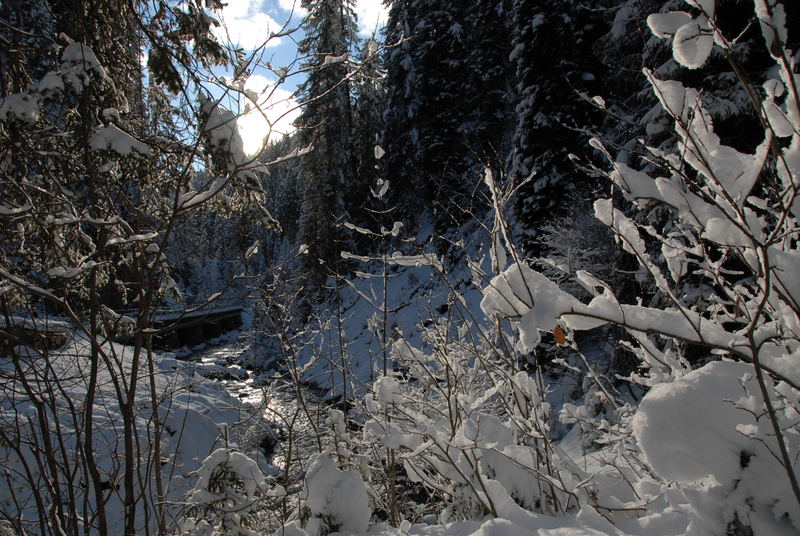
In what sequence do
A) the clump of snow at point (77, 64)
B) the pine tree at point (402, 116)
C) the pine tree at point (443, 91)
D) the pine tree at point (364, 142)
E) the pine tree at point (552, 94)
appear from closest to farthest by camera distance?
the clump of snow at point (77, 64), the pine tree at point (552, 94), the pine tree at point (443, 91), the pine tree at point (402, 116), the pine tree at point (364, 142)

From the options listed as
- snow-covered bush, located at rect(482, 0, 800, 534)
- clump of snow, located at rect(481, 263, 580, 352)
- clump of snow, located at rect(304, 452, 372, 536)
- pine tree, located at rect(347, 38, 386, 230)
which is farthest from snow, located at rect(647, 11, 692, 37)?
pine tree, located at rect(347, 38, 386, 230)

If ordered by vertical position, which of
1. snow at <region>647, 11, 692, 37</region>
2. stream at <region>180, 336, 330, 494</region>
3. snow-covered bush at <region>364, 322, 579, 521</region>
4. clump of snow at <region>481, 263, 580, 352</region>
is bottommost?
stream at <region>180, 336, 330, 494</region>

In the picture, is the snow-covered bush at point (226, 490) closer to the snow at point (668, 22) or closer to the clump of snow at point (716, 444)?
the clump of snow at point (716, 444)

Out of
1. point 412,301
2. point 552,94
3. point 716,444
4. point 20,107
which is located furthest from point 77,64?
point 552,94

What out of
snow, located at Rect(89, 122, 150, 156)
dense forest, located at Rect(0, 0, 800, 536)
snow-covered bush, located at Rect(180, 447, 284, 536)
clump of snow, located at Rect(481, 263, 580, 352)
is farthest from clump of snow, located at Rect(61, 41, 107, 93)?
clump of snow, located at Rect(481, 263, 580, 352)

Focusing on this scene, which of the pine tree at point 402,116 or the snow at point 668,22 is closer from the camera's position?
the snow at point 668,22

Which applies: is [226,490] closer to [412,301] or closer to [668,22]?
[412,301]

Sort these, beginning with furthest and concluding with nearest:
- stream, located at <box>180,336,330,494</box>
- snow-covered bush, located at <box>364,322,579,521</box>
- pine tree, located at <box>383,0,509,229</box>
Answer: pine tree, located at <box>383,0,509,229</box> < stream, located at <box>180,336,330,494</box> < snow-covered bush, located at <box>364,322,579,521</box>

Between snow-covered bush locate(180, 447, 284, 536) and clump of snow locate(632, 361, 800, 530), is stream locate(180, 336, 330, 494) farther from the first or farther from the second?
clump of snow locate(632, 361, 800, 530)

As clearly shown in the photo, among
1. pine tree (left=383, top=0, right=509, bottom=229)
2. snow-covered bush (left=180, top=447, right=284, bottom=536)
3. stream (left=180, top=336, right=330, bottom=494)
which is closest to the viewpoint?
snow-covered bush (left=180, top=447, right=284, bottom=536)

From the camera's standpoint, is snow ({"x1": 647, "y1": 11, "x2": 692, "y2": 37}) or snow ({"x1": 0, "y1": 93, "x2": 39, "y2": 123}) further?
snow ({"x1": 0, "y1": 93, "x2": 39, "y2": 123})

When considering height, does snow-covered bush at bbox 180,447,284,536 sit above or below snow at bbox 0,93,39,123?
below

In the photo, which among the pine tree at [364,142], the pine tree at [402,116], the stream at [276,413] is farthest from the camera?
the pine tree at [364,142]

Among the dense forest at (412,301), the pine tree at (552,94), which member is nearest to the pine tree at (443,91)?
the pine tree at (552,94)
